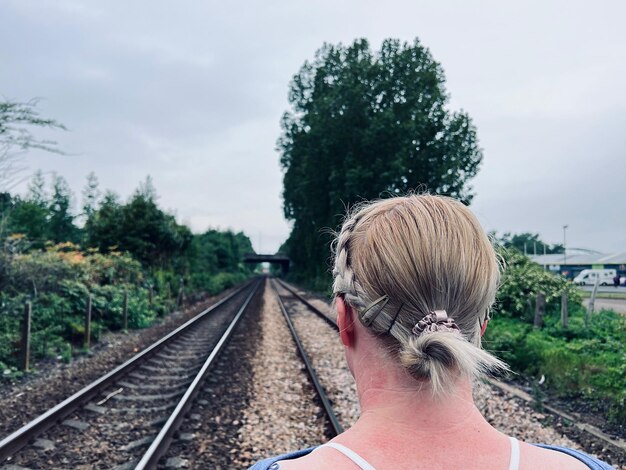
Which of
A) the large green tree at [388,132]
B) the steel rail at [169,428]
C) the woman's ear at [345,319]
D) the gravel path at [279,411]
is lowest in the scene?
the gravel path at [279,411]

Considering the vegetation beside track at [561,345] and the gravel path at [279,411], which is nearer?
the gravel path at [279,411]

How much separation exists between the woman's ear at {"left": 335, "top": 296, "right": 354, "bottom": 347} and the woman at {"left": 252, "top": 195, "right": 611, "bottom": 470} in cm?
3

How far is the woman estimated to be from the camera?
980 millimetres

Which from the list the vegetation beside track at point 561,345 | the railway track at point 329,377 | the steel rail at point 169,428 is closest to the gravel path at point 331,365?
the railway track at point 329,377

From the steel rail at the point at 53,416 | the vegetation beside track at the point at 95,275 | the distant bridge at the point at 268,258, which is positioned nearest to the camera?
the steel rail at the point at 53,416

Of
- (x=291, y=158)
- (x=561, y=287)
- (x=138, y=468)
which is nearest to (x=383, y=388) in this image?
(x=138, y=468)

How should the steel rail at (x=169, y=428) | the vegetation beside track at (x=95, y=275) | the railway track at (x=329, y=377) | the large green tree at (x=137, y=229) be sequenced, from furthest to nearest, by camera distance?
the large green tree at (x=137, y=229)
the vegetation beside track at (x=95, y=275)
the railway track at (x=329, y=377)
the steel rail at (x=169, y=428)

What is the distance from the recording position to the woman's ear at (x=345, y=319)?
44.4 inches

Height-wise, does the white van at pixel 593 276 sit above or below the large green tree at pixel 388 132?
below

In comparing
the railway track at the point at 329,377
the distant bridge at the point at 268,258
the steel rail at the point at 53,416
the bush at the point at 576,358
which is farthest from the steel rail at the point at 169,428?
the distant bridge at the point at 268,258

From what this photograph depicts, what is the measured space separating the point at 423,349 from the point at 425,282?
14 centimetres

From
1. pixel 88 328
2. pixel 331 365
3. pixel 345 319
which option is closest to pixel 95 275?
pixel 88 328

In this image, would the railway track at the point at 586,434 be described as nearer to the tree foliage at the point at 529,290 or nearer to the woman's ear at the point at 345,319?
the woman's ear at the point at 345,319

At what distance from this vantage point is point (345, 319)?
1143 mm
